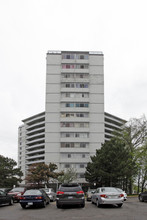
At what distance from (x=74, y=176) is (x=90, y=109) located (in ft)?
60.6

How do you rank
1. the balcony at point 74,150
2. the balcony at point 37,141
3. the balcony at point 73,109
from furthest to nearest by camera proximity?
the balcony at point 37,141
the balcony at point 73,109
the balcony at point 74,150

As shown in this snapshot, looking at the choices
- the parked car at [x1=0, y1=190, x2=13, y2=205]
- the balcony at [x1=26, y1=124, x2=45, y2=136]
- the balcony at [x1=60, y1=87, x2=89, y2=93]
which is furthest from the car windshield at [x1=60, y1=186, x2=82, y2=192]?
the balcony at [x1=26, y1=124, x2=45, y2=136]

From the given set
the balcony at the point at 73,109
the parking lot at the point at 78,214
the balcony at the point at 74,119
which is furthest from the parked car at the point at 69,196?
the balcony at the point at 73,109

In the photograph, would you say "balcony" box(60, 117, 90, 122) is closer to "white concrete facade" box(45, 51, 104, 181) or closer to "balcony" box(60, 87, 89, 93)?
"white concrete facade" box(45, 51, 104, 181)

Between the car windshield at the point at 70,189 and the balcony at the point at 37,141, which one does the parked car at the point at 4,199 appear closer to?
the car windshield at the point at 70,189

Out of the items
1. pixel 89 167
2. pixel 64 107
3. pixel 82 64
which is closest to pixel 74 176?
pixel 89 167

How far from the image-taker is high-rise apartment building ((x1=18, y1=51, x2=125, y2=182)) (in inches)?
2852

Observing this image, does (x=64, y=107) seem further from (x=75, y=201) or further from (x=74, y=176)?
(x=75, y=201)

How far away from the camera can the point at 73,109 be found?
74438 millimetres

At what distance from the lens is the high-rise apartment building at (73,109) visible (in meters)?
72.4

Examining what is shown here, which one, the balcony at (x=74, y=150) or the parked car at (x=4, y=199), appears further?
the balcony at (x=74, y=150)

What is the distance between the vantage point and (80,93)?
75688 mm

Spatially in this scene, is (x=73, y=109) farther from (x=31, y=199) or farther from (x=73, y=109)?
(x=31, y=199)

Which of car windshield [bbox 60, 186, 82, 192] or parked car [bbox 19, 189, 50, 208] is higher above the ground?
car windshield [bbox 60, 186, 82, 192]
